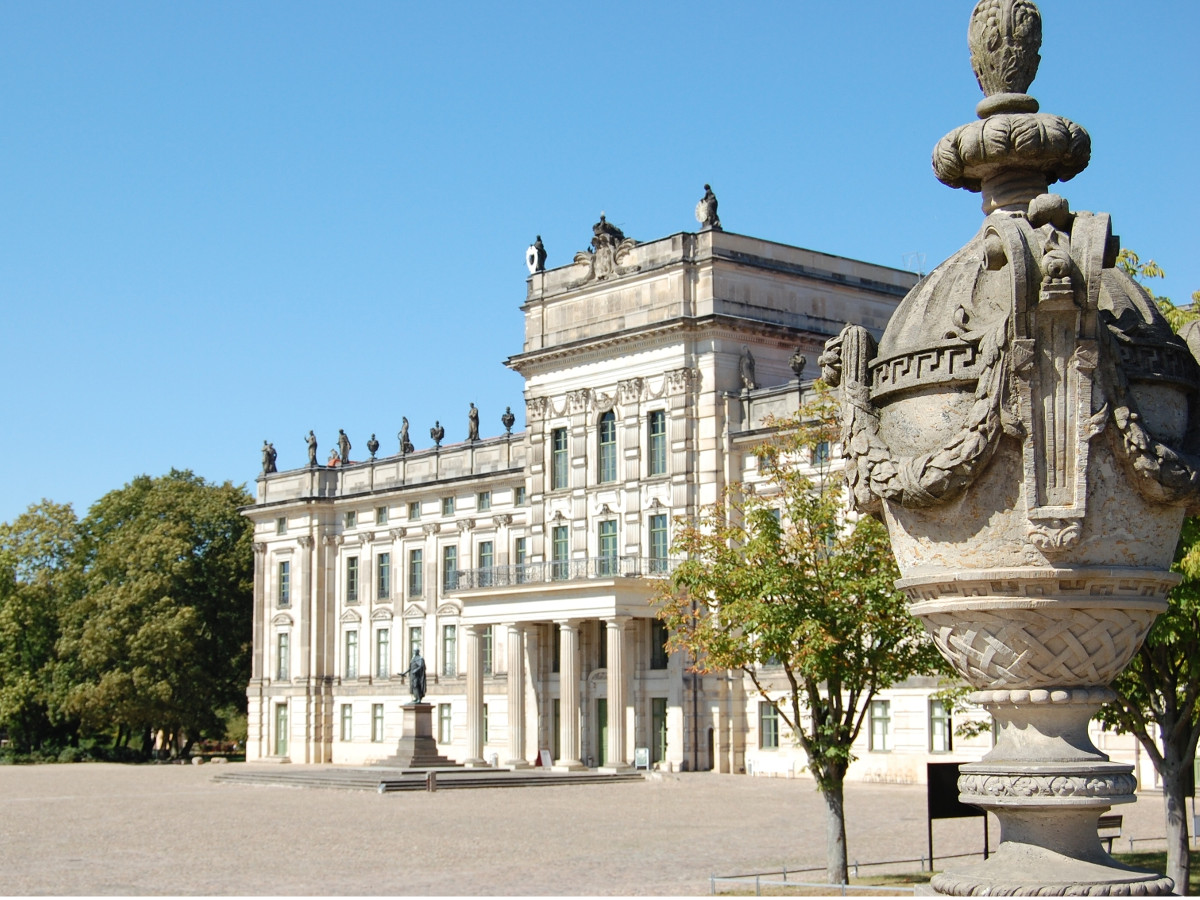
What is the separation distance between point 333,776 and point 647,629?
36.7ft

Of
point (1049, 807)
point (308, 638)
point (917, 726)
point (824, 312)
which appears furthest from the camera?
point (308, 638)

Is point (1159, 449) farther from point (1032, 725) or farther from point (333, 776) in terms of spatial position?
point (333, 776)

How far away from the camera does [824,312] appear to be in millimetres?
55031

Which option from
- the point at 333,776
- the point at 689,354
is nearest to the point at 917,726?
the point at 689,354

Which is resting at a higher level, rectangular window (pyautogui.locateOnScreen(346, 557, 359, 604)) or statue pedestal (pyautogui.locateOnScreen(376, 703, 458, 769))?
rectangular window (pyautogui.locateOnScreen(346, 557, 359, 604))

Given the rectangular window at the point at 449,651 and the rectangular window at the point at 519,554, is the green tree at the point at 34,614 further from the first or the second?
the rectangular window at the point at 519,554

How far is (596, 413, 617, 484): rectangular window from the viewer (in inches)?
2180

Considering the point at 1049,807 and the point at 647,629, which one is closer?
the point at 1049,807

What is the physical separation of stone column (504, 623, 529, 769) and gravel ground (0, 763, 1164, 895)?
24.9ft

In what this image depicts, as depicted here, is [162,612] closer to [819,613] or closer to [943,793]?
[819,613]

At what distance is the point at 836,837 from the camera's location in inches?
850

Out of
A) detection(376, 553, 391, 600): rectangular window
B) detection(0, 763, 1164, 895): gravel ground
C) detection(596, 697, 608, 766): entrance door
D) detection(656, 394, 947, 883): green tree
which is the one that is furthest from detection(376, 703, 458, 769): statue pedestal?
detection(656, 394, 947, 883): green tree

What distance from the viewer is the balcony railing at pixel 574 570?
5306 centimetres

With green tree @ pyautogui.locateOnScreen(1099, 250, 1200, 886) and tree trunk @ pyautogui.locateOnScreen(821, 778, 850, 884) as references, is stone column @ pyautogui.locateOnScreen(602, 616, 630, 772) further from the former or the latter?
green tree @ pyautogui.locateOnScreen(1099, 250, 1200, 886)
